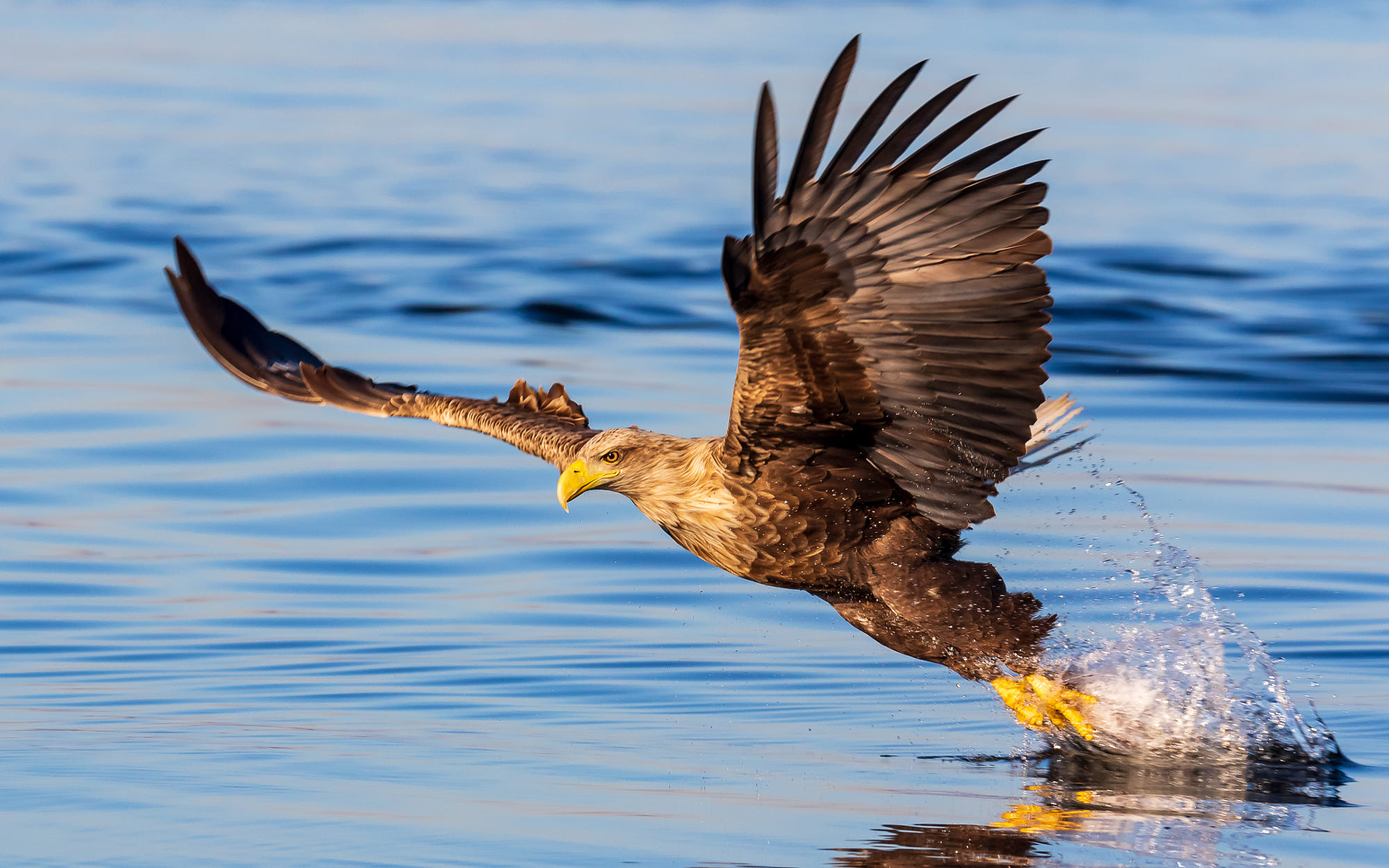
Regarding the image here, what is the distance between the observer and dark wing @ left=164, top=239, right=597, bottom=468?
6.93 metres

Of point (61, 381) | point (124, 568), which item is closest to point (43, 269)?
point (61, 381)

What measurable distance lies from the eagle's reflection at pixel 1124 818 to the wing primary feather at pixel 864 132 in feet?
5.43

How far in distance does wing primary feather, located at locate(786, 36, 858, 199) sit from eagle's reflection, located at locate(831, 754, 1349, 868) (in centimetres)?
161

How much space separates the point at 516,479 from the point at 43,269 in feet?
26.5

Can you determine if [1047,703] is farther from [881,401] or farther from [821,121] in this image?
[821,121]

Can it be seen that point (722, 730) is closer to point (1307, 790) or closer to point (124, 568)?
point (1307, 790)

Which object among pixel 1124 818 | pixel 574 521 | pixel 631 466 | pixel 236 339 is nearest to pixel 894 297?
pixel 631 466

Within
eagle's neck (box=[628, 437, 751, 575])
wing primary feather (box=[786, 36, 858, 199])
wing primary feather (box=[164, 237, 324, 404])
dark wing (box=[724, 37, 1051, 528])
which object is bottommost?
eagle's neck (box=[628, 437, 751, 575])

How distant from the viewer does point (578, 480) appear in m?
6.16

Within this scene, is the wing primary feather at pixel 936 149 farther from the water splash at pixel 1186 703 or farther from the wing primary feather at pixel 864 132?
the water splash at pixel 1186 703

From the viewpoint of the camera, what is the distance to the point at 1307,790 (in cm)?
550

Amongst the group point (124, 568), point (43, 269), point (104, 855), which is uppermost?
point (43, 269)

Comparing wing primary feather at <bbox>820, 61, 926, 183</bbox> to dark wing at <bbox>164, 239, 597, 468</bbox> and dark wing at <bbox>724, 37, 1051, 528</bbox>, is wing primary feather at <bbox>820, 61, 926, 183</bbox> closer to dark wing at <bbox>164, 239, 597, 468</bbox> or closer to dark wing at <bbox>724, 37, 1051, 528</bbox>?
dark wing at <bbox>724, 37, 1051, 528</bbox>

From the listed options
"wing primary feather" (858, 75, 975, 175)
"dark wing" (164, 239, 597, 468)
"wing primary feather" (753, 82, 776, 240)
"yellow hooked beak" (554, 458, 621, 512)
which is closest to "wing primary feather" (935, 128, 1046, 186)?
"wing primary feather" (858, 75, 975, 175)
